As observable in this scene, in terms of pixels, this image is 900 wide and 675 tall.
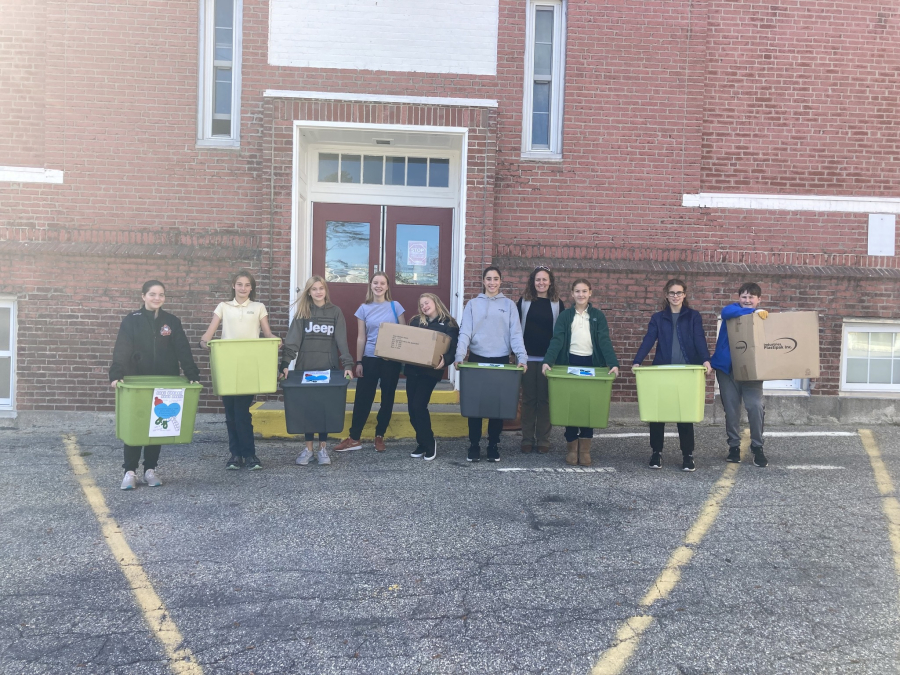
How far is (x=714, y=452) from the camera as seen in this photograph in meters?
7.17

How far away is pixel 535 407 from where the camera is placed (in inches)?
281

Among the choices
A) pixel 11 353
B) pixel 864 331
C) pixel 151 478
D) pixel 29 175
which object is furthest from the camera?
pixel 864 331

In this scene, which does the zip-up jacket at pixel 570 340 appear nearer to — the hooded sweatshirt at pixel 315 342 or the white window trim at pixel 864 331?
the hooded sweatshirt at pixel 315 342

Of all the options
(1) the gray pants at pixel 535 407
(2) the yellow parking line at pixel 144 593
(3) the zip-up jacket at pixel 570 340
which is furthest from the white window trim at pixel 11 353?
(3) the zip-up jacket at pixel 570 340

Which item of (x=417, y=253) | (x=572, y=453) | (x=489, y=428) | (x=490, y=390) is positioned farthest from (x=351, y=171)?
(x=572, y=453)

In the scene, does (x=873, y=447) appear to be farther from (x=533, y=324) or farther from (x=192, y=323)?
(x=192, y=323)

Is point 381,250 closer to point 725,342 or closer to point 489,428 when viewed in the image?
point 489,428

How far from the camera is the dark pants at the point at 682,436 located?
21.0 feet

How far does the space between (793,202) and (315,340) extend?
6.26 m

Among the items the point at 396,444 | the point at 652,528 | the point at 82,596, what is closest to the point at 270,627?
the point at 82,596

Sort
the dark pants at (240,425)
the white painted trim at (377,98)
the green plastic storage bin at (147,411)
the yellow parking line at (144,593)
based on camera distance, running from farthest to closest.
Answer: the white painted trim at (377,98), the dark pants at (240,425), the green plastic storage bin at (147,411), the yellow parking line at (144,593)

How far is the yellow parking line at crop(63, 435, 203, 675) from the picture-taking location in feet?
10.2

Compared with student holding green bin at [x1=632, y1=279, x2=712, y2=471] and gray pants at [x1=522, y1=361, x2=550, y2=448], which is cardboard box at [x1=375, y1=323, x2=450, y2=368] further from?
student holding green bin at [x1=632, y1=279, x2=712, y2=471]

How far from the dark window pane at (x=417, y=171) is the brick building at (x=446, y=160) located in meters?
0.03
